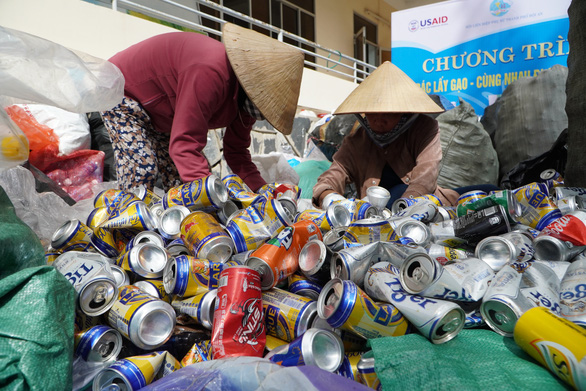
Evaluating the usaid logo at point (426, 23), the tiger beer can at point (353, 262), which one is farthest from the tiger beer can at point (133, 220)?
the usaid logo at point (426, 23)

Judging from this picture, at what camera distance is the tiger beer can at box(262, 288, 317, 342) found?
89 centimetres

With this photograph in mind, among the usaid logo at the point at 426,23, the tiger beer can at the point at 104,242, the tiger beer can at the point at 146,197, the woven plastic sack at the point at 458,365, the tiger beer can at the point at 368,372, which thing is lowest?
the tiger beer can at the point at 368,372

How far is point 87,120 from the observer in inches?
109

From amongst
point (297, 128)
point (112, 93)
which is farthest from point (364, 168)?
point (297, 128)

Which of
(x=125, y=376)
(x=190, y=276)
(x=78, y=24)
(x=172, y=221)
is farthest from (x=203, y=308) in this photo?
(x=78, y=24)

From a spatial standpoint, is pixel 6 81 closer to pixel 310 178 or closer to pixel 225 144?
pixel 225 144

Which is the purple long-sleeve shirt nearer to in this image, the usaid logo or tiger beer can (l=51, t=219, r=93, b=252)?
tiger beer can (l=51, t=219, r=93, b=252)

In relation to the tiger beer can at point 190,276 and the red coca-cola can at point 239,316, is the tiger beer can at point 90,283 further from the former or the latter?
the red coca-cola can at point 239,316

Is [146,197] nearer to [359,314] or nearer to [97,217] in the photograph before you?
[97,217]

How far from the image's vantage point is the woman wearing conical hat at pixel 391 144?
2.03 m

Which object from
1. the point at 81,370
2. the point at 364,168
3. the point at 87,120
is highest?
the point at 87,120

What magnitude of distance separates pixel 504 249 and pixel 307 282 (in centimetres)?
52

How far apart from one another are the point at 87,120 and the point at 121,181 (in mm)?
1043

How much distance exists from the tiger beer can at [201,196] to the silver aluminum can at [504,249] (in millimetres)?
798
